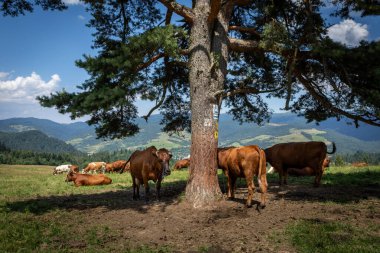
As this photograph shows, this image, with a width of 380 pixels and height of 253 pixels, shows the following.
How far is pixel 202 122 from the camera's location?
1054 centimetres

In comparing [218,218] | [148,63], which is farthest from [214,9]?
[218,218]

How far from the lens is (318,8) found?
520 inches

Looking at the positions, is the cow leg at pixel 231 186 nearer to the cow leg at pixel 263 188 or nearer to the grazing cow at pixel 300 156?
the cow leg at pixel 263 188

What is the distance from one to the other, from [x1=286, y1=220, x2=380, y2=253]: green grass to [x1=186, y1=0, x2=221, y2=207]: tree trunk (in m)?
3.25

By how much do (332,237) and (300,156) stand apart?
306 inches

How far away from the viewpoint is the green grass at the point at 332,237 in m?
6.27

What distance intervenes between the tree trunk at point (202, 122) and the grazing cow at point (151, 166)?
1.39 m

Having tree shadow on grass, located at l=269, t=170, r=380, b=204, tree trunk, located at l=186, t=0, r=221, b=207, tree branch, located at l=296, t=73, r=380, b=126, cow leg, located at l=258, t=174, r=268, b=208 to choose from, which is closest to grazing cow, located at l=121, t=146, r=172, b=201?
tree trunk, located at l=186, t=0, r=221, b=207

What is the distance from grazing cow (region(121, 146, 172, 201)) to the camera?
38.2 feet

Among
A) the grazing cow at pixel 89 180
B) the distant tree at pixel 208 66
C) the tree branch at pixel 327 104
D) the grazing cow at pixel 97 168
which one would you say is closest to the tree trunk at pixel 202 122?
the distant tree at pixel 208 66

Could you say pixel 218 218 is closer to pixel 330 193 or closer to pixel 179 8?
pixel 330 193

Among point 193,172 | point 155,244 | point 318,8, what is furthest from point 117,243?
point 318,8

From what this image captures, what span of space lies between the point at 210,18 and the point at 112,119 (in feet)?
19.5

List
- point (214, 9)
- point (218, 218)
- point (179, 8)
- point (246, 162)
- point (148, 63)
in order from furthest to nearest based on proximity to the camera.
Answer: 1. point (148, 63)
2. point (179, 8)
3. point (246, 162)
4. point (214, 9)
5. point (218, 218)
